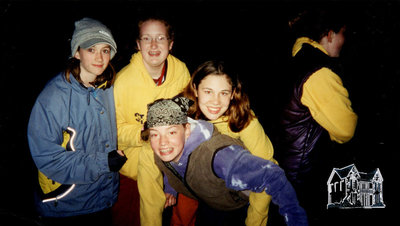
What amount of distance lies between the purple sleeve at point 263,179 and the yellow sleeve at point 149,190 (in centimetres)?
66

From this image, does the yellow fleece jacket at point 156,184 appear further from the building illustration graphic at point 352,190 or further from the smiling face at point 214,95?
the building illustration graphic at point 352,190

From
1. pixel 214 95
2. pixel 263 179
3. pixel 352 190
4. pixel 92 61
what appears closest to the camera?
pixel 263 179

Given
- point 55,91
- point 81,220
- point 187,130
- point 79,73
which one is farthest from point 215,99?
point 81,220

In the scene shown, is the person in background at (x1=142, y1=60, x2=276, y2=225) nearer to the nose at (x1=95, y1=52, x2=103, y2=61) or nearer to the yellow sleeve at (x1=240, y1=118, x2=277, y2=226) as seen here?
the yellow sleeve at (x1=240, y1=118, x2=277, y2=226)

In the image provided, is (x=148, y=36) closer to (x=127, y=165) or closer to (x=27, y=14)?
(x=27, y=14)

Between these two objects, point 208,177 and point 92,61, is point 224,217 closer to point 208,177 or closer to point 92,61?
point 208,177

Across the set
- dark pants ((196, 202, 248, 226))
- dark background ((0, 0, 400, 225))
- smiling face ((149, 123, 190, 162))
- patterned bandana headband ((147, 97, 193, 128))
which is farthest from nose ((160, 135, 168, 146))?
dark background ((0, 0, 400, 225))

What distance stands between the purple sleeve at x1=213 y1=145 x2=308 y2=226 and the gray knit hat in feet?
4.31

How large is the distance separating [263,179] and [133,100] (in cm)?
129

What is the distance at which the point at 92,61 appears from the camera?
1.51 m

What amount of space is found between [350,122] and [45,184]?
2.62 metres

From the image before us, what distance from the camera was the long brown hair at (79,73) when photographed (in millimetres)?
1479

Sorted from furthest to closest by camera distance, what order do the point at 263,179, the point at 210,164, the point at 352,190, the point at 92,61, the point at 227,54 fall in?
the point at 227,54
the point at 352,190
the point at 92,61
the point at 210,164
the point at 263,179

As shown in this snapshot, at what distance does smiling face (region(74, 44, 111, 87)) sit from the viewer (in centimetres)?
150
